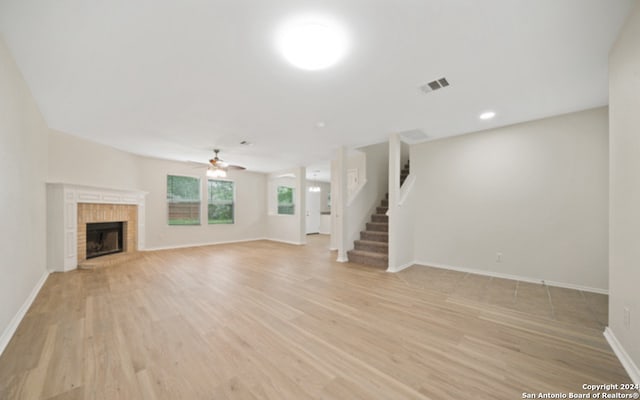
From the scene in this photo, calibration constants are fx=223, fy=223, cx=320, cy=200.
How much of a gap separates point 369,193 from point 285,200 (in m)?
5.28

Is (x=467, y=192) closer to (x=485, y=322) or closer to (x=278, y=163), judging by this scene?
(x=485, y=322)

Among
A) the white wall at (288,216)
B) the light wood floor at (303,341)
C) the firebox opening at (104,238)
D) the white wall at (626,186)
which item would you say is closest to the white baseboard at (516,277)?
the light wood floor at (303,341)

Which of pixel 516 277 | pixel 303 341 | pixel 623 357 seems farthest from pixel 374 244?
pixel 623 357

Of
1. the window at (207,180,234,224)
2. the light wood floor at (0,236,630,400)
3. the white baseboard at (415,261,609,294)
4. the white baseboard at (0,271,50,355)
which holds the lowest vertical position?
the white baseboard at (415,261,609,294)

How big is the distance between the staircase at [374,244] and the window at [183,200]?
5.10 metres

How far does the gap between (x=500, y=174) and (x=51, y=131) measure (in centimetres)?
794

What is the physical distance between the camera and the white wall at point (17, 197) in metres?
1.94

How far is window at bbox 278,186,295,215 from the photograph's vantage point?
10.1m

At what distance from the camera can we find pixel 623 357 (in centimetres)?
169

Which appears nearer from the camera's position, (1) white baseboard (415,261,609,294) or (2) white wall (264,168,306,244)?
(1) white baseboard (415,261,609,294)

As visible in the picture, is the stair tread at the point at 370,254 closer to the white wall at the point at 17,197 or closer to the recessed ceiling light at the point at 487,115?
the recessed ceiling light at the point at 487,115

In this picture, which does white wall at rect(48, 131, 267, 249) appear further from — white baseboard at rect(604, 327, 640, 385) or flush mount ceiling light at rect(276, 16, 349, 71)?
white baseboard at rect(604, 327, 640, 385)

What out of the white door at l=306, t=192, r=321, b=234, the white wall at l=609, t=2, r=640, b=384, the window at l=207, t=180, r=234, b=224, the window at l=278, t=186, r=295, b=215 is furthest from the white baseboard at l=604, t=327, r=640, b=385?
the window at l=278, t=186, r=295, b=215

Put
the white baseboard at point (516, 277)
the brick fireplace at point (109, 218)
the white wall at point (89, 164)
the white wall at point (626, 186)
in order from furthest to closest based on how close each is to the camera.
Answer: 1. the brick fireplace at point (109, 218)
2. the white wall at point (89, 164)
3. the white baseboard at point (516, 277)
4. the white wall at point (626, 186)
